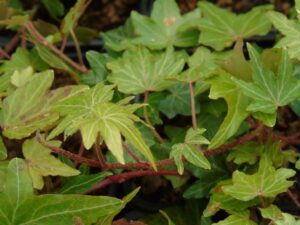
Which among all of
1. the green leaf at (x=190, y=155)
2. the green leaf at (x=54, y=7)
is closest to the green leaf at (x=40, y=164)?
the green leaf at (x=190, y=155)

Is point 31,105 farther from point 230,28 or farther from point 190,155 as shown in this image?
point 230,28

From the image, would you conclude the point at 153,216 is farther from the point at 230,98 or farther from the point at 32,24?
the point at 32,24

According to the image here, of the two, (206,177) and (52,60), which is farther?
(52,60)

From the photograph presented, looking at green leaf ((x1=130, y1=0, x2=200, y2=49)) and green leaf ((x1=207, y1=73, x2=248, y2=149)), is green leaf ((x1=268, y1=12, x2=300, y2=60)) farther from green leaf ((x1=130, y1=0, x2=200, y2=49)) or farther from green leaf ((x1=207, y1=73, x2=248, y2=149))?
green leaf ((x1=130, y1=0, x2=200, y2=49))

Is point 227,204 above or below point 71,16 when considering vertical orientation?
below

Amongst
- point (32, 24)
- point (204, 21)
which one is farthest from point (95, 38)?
point (204, 21)

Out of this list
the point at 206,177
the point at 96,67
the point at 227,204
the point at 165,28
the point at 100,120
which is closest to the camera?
the point at 100,120

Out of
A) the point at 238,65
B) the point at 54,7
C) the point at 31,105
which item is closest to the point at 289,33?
the point at 238,65
